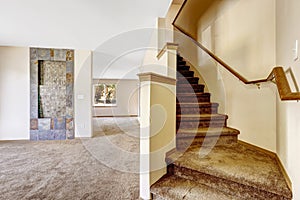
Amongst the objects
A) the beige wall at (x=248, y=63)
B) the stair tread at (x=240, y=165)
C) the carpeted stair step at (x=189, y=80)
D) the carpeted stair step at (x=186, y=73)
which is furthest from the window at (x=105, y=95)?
the stair tread at (x=240, y=165)

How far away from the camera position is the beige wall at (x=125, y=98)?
11.2 m

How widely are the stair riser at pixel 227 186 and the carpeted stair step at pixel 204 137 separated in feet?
1.59

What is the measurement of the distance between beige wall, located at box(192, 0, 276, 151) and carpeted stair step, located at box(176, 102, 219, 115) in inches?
6.3

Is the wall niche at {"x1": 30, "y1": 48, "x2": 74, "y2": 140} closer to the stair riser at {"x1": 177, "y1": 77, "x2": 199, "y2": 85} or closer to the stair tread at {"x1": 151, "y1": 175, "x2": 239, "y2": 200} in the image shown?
the stair riser at {"x1": 177, "y1": 77, "x2": 199, "y2": 85}

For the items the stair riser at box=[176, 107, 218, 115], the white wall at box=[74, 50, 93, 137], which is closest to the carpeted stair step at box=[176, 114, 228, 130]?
the stair riser at box=[176, 107, 218, 115]

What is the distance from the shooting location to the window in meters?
11.2

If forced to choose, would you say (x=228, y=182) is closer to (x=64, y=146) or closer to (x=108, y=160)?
(x=108, y=160)

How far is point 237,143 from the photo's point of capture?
264 cm

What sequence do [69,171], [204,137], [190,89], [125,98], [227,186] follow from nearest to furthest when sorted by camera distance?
1. [227,186]
2. [204,137]
3. [69,171]
4. [190,89]
5. [125,98]

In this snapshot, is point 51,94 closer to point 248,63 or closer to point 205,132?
point 205,132

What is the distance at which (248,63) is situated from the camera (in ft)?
8.47

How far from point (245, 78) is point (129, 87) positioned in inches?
359

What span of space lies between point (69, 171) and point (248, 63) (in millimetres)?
2810

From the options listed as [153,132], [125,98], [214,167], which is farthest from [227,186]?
[125,98]
